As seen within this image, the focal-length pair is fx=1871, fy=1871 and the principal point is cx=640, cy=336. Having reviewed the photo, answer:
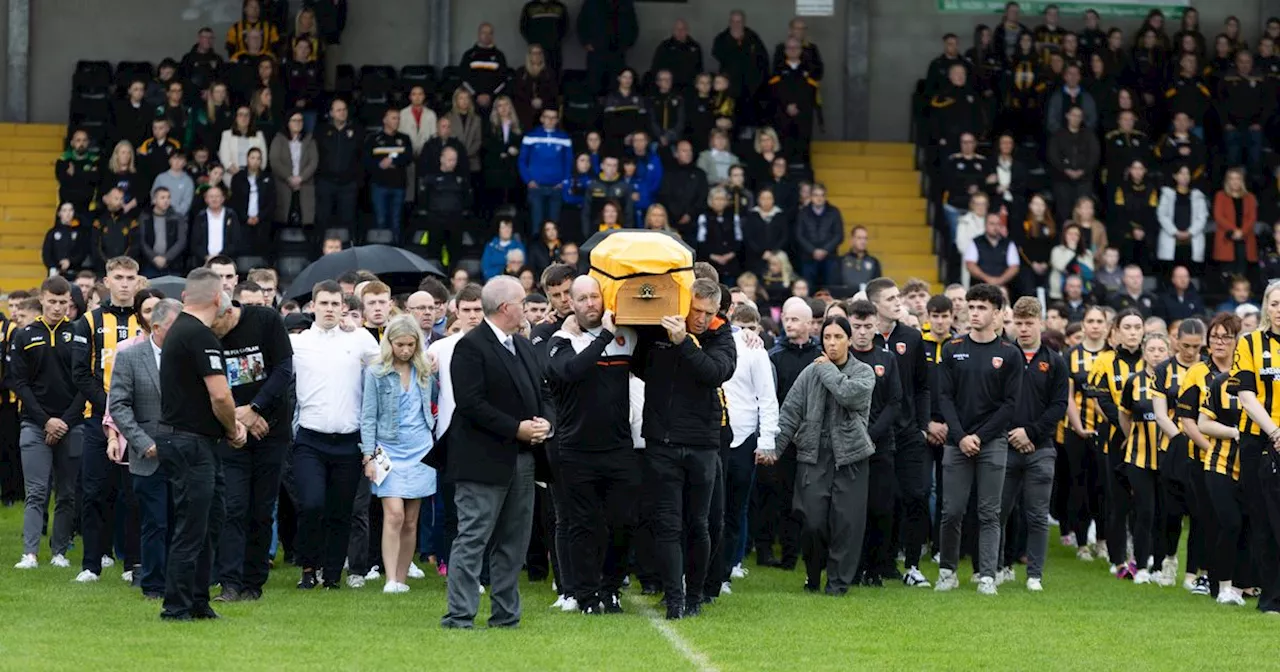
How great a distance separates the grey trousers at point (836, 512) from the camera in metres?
11.6

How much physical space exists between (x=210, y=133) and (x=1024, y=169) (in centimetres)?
975

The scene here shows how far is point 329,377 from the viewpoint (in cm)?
1123

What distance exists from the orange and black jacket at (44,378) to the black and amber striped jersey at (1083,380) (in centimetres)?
726

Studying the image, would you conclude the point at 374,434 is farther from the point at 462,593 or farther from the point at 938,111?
the point at 938,111

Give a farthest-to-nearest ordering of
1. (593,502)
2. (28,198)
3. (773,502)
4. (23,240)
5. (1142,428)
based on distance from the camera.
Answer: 1. (28,198)
2. (23,240)
3. (773,502)
4. (1142,428)
5. (593,502)

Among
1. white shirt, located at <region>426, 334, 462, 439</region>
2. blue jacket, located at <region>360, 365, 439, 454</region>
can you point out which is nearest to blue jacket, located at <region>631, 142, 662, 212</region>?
white shirt, located at <region>426, 334, 462, 439</region>

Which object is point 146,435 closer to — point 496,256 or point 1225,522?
point 1225,522

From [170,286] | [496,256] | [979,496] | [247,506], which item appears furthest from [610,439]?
[496,256]

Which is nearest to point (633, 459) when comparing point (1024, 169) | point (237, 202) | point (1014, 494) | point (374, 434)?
point (374, 434)

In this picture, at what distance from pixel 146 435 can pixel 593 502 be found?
2.66 m

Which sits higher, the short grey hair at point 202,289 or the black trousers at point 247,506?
the short grey hair at point 202,289

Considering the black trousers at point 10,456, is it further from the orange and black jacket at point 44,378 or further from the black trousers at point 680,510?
the black trousers at point 680,510

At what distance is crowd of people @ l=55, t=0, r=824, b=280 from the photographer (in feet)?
67.6

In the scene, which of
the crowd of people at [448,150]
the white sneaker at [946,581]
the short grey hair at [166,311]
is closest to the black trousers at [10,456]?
the crowd of people at [448,150]
